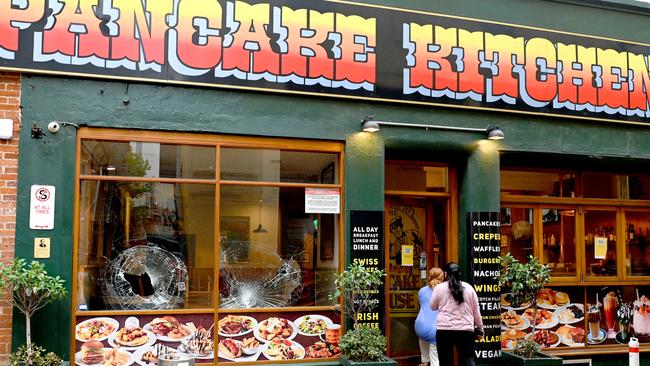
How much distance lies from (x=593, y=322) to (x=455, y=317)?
397cm

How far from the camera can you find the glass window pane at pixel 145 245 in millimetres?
7480

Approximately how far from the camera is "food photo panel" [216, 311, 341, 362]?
7824 mm

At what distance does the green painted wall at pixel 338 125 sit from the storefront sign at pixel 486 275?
0.94 ft

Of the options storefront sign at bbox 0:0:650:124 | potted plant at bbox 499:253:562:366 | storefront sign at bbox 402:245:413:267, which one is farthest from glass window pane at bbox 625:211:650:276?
storefront sign at bbox 402:245:413:267

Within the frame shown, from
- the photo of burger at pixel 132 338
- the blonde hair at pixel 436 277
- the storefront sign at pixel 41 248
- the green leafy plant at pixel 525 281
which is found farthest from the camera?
the green leafy plant at pixel 525 281

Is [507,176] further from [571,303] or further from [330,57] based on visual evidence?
[330,57]

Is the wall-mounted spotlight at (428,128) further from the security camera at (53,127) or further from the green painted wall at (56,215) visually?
the security camera at (53,127)

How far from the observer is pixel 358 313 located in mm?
8008

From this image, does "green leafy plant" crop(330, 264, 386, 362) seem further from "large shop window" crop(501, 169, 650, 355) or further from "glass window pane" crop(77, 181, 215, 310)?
"large shop window" crop(501, 169, 650, 355)

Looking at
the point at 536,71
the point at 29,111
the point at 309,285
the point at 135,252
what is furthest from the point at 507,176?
the point at 29,111

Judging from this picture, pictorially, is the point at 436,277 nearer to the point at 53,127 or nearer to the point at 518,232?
the point at 518,232

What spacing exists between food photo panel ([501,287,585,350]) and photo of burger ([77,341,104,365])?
225 inches

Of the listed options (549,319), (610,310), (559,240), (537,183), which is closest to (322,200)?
(537,183)

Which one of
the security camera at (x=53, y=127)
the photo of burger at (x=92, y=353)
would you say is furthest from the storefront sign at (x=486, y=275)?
the security camera at (x=53, y=127)
